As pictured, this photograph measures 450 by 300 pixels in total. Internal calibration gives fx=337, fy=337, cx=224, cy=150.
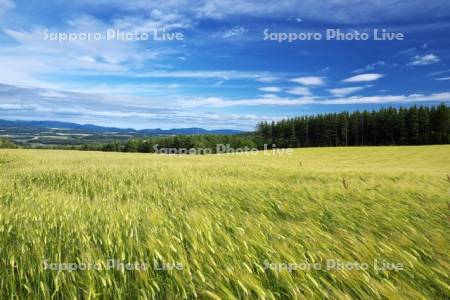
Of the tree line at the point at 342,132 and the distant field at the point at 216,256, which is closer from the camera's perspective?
the distant field at the point at 216,256

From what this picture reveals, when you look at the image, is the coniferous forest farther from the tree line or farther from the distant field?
the distant field

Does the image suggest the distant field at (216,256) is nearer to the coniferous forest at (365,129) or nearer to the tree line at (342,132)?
the tree line at (342,132)

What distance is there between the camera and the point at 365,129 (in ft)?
369

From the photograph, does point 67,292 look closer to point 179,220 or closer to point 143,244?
point 143,244

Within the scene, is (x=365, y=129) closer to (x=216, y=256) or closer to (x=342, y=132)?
(x=342, y=132)

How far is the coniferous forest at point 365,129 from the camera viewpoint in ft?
319

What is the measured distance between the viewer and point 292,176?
11.0 metres

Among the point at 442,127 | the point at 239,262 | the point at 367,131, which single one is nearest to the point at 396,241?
the point at 239,262

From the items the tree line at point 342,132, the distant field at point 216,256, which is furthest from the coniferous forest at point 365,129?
the distant field at point 216,256

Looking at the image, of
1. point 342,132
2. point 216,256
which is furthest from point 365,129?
point 216,256

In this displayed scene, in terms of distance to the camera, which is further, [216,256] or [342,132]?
[342,132]

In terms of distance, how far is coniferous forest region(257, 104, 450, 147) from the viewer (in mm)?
97250

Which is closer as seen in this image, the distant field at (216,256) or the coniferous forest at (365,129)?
the distant field at (216,256)

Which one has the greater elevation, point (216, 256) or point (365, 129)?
point (365, 129)
